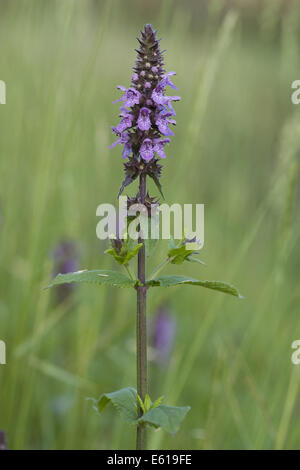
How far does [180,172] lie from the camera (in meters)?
1.94

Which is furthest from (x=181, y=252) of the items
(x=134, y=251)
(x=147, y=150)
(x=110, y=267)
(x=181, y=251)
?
(x=110, y=267)

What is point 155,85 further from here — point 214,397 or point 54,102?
point 54,102

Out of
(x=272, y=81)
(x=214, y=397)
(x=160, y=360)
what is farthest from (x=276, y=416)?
(x=272, y=81)

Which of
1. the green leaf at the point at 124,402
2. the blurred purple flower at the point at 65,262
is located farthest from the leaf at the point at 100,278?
the blurred purple flower at the point at 65,262

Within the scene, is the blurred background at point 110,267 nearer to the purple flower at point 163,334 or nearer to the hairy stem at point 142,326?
the purple flower at point 163,334

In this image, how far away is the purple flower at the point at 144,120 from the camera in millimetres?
1019

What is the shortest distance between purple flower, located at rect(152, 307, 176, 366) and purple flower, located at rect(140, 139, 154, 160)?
192 centimetres

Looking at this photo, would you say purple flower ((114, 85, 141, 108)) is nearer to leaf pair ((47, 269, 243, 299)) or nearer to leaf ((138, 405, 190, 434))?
leaf pair ((47, 269, 243, 299))

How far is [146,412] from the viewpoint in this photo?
3.53ft

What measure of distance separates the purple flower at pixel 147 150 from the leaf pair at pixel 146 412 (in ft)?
1.46

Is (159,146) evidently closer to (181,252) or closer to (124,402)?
(181,252)

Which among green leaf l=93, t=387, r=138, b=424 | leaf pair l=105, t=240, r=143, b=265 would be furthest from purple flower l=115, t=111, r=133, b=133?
green leaf l=93, t=387, r=138, b=424

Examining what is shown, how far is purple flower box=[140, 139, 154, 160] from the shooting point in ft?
3.37

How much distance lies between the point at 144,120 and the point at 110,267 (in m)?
1.68
